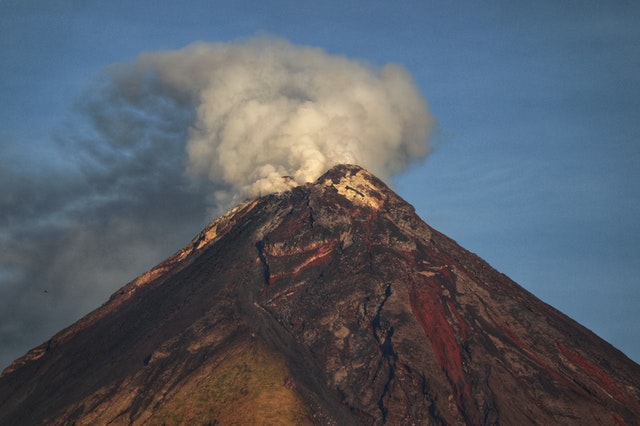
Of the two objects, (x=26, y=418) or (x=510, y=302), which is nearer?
(x=26, y=418)

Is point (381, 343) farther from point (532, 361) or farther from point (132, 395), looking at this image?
point (132, 395)

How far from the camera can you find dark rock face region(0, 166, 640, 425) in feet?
462

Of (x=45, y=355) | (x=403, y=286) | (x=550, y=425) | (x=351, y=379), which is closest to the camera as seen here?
(x=550, y=425)

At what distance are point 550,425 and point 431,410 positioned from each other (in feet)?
57.1

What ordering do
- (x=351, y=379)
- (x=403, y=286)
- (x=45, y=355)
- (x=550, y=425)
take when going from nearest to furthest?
(x=550, y=425) < (x=351, y=379) < (x=403, y=286) < (x=45, y=355)

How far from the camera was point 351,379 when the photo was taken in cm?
14775

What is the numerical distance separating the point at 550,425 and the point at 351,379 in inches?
1214

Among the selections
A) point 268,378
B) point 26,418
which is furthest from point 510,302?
point 26,418

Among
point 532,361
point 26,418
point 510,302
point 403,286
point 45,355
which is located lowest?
point 532,361

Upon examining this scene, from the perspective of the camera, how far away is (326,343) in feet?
511

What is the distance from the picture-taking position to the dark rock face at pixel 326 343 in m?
141

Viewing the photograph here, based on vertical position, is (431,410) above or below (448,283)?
below

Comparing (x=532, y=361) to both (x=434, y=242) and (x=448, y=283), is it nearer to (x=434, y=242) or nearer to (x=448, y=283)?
(x=448, y=283)

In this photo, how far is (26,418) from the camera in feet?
497
